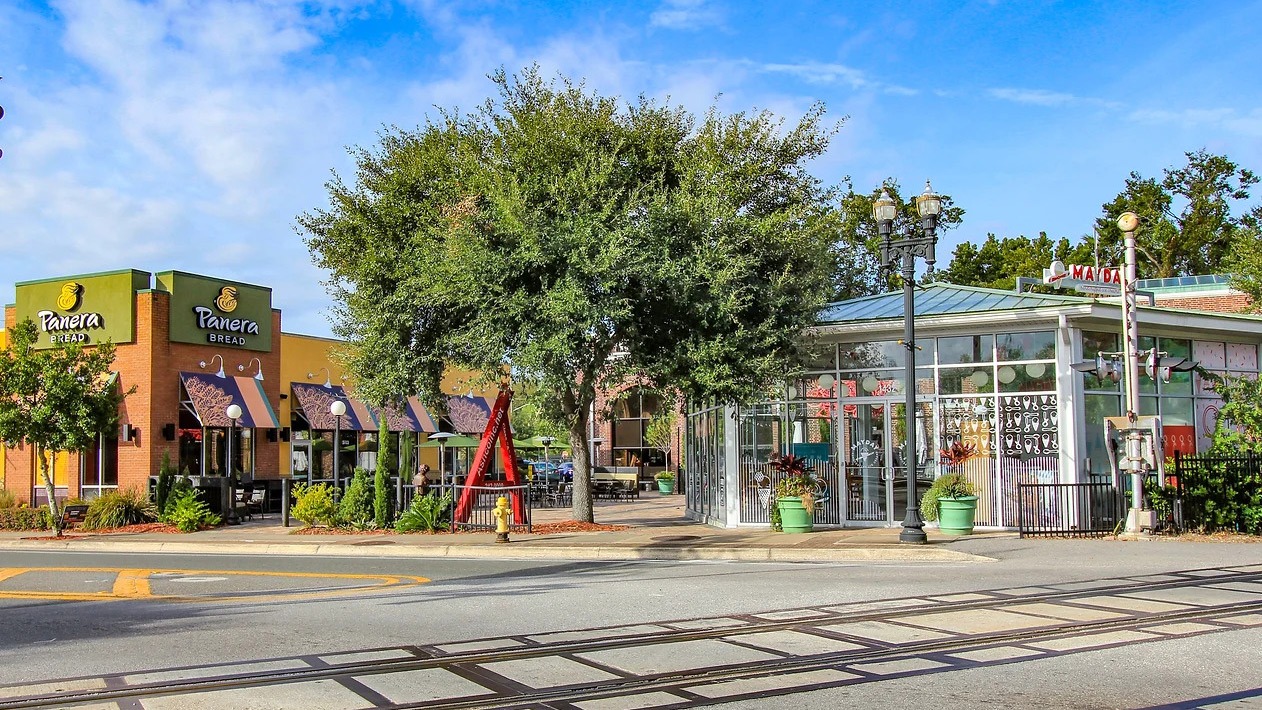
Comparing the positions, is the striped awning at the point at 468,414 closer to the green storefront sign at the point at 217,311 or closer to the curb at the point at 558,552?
the green storefront sign at the point at 217,311

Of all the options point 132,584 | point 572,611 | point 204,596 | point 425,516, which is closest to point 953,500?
point 572,611

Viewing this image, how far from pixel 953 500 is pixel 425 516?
1031 cm

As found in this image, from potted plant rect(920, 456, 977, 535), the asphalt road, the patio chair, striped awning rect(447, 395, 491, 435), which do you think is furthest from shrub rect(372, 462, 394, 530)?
striped awning rect(447, 395, 491, 435)

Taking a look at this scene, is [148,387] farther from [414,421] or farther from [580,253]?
[580,253]

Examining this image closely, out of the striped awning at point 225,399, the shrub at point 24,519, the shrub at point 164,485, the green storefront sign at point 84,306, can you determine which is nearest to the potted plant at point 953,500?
the shrub at point 164,485

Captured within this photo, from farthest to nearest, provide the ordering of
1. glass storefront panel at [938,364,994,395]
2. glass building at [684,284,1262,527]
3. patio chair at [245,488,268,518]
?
patio chair at [245,488,268,518]
glass storefront panel at [938,364,994,395]
glass building at [684,284,1262,527]

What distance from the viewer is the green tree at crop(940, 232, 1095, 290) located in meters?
46.8

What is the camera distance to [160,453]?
29281mm

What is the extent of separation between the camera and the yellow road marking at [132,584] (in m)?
13.4

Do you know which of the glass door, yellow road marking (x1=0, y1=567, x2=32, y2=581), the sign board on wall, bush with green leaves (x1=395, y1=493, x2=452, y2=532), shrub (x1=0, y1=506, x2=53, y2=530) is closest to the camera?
yellow road marking (x1=0, y1=567, x2=32, y2=581)

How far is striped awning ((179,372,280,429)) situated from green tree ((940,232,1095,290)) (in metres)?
29.7

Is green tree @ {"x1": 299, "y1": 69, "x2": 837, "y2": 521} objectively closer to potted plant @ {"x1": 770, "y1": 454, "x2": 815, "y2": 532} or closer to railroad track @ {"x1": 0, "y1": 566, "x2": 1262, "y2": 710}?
potted plant @ {"x1": 770, "y1": 454, "x2": 815, "y2": 532}

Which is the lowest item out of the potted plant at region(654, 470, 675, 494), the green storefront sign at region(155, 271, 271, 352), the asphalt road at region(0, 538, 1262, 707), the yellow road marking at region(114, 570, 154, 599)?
the potted plant at region(654, 470, 675, 494)

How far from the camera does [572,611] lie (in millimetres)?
11055
